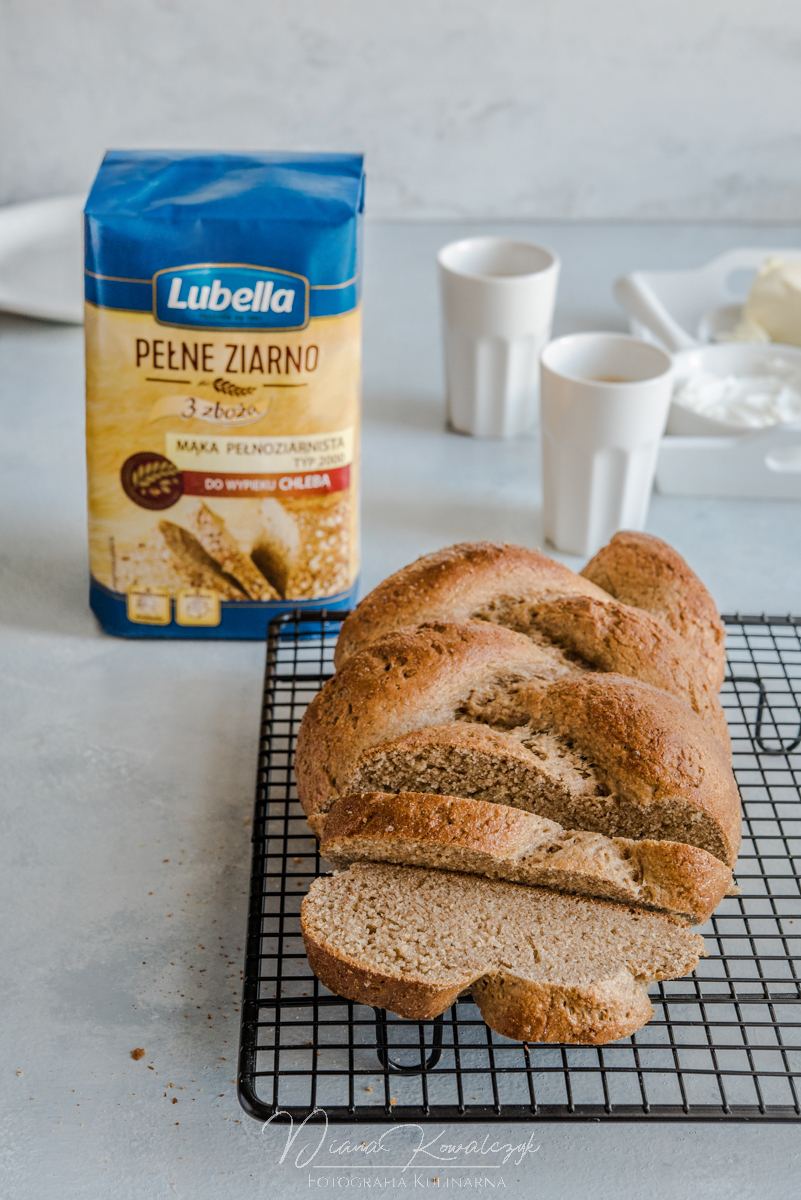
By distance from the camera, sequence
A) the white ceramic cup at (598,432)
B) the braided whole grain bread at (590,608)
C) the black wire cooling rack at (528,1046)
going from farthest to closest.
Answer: the white ceramic cup at (598,432), the braided whole grain bread at (590,608), the black wire cooling rack at (528,1046)

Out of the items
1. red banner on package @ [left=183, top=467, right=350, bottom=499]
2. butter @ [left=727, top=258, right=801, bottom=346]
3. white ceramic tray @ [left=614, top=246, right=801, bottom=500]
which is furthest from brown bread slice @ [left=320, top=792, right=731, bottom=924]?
butter @ [left=727, top=258, right=801, bottom=346]

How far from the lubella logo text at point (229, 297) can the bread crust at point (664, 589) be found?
0.41 meters

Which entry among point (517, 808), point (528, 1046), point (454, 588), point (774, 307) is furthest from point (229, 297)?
point (774, 307)

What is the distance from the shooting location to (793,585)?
1.57 meters

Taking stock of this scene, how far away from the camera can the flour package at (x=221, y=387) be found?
1.21 meters

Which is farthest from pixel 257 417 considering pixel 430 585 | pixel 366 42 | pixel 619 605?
pixel 366 42

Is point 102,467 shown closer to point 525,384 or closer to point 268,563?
point 268,563

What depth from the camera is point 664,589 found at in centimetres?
121

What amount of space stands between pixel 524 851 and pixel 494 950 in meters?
0.07

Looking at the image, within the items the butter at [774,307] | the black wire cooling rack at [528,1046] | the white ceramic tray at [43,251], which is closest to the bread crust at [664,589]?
the black wire cooling rack at [528,1046]

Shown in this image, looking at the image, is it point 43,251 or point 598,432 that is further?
point 43,251

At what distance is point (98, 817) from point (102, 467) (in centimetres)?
40

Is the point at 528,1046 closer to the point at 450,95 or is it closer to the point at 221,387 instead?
the point at 221,387

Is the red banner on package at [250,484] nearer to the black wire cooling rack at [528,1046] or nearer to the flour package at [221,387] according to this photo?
the flour package at [221,387]
